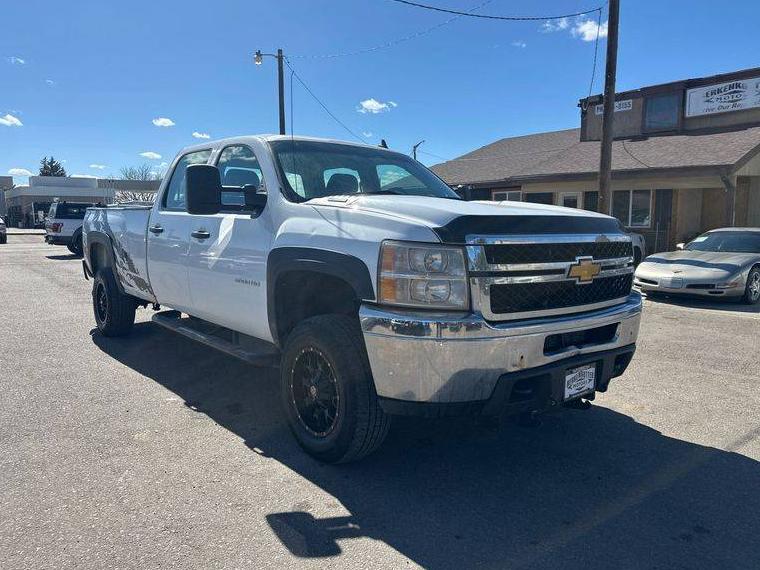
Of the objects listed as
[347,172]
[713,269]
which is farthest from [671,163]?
[347,172]

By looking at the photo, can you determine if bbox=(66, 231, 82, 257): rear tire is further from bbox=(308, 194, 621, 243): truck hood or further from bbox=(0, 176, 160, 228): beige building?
bbox=(0, 176, 160, 228): beige building

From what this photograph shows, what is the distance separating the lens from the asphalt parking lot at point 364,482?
2.77 meters

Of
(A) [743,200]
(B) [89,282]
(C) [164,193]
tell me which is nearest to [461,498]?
(C) [164,193]

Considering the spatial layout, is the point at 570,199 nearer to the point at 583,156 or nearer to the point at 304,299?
the point at 583,156

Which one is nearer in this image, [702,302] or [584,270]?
[584,270]

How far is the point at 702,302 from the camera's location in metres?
10.3

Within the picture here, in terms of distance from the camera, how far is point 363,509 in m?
3.15

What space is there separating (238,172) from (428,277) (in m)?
2.32

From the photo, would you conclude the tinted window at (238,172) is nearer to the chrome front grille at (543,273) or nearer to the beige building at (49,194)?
the chrome front grille at (543,273)

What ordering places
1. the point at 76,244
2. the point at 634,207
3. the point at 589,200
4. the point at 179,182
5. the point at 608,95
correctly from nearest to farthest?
the point at 179,182, the point at 608,95, the point at 634,207, the point at 589,200, the point at 76,244

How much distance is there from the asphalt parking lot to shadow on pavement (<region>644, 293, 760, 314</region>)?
4416mm

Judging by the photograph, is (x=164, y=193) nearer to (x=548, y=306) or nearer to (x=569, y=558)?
(x=548, y=306)

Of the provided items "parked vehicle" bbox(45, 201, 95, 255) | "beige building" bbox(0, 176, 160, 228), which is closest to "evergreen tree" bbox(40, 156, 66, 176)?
"beige building" bbox(0, 176, 160, 228)

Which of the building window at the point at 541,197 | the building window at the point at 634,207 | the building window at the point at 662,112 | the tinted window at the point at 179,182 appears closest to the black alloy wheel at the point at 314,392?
the tinted window at the point at 179,182
